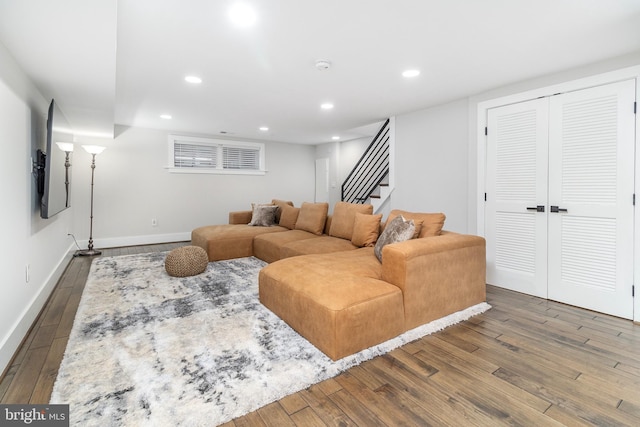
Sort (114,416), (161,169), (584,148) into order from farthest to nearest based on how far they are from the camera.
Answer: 1. (161,169)
2. (584,148)
3. (114,416)

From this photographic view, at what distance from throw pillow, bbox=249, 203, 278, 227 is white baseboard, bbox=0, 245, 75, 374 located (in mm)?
2693

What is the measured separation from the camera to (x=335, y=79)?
125 inches

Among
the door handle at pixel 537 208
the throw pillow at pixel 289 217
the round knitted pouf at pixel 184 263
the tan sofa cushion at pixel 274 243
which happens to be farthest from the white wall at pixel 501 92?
the round knitted pouf at pixel 184 263

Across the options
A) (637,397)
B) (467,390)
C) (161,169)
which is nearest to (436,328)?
(467,390)

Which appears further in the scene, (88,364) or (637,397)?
(88,364)

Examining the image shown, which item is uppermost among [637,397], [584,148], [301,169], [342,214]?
[301,169]

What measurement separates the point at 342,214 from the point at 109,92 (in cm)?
285

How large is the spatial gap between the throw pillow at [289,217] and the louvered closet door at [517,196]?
281 centimetres

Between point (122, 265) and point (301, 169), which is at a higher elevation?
point (301, 169)

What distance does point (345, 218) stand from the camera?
401cm

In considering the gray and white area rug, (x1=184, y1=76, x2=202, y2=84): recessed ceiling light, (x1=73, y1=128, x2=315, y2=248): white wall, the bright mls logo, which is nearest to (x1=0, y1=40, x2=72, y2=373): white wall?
the gray and white area rug

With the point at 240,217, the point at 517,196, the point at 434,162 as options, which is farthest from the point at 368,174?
the point at 517,196

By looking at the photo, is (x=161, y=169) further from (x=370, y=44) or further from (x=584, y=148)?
(x=584, y=148)

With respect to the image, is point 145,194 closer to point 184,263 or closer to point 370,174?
point 184,263
